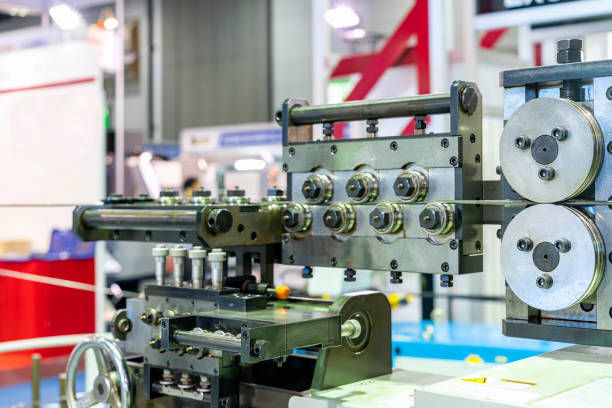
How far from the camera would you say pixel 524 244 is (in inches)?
64.6

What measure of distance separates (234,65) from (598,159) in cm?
1605

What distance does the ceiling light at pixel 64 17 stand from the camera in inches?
264

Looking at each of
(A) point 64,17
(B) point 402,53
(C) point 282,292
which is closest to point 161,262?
(C) point 282,292

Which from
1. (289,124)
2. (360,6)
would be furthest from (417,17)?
(360,6)

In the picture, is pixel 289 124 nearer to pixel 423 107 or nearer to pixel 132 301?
pixel 423 107

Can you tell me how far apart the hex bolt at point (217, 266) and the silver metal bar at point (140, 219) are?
94 millimetres

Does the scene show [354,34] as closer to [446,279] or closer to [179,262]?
[179,262]

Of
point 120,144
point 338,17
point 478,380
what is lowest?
point 478,380

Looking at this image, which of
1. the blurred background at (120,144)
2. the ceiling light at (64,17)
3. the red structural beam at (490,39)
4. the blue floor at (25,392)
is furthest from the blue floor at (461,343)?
the ceiling light at (64,17)

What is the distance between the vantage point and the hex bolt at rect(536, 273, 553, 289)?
5.29 ft

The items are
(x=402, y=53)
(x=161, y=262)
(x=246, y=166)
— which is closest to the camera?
(x=161, y=262)

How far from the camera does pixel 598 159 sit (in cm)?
157

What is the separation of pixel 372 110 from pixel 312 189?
0.80ft

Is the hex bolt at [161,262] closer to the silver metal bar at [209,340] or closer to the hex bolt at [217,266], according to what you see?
the hex bolt at [217,266]
